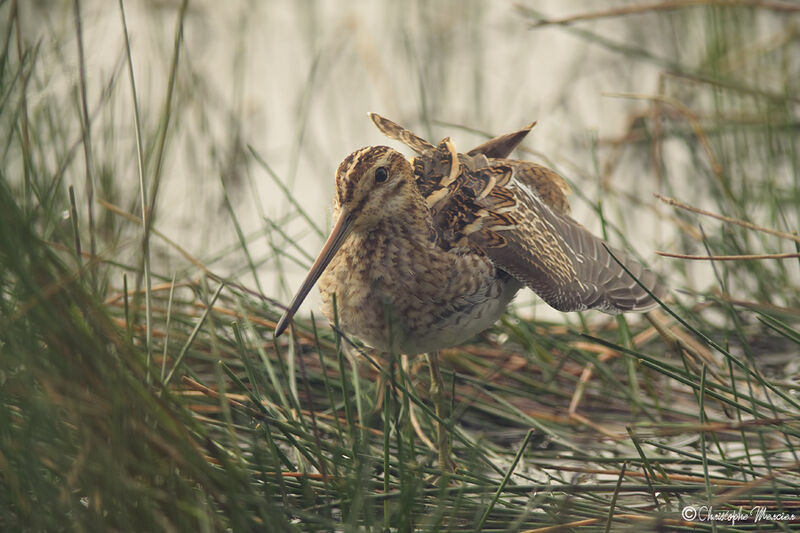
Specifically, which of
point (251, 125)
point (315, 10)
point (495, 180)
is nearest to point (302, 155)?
point (251, 125)

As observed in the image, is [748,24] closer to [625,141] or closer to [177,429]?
[625,141]

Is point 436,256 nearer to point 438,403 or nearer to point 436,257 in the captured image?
point 436,257

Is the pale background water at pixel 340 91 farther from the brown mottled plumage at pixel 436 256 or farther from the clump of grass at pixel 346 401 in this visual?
the brown mottled plumage at pixel 436 256

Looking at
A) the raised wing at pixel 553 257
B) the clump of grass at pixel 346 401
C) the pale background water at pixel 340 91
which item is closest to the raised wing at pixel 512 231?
the raised wing at pixel 553 257

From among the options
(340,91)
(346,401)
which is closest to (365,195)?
(346,401)

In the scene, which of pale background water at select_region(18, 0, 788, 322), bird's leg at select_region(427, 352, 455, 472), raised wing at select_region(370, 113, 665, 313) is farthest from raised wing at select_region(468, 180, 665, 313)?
pale background water at select_region(18, 0, 788, 322)

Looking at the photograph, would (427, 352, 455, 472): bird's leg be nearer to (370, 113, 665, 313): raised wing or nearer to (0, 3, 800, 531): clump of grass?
(0, 3, 800, 531): clump of grass
